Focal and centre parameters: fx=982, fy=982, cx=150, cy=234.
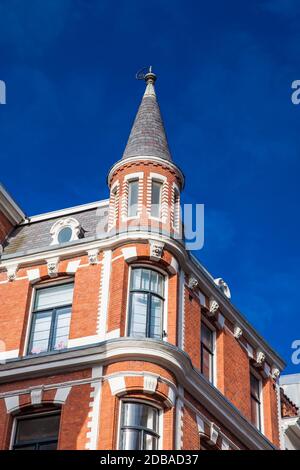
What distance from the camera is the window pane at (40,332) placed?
32719 millimetres

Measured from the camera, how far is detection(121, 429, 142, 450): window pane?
1127 inches

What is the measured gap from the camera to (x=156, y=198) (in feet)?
115

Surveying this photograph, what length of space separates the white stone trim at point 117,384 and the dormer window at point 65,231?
22.9 ft

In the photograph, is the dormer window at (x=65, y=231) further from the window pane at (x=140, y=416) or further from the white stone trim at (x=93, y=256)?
the window pane at (x=140, y=416)

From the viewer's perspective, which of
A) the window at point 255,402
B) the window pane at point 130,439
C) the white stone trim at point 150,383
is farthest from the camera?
the window at point 255,402

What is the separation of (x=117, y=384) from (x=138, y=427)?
4.82 feet

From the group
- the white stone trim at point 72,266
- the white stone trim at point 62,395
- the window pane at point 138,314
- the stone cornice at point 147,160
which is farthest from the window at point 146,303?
the stone cornice at point 147,160

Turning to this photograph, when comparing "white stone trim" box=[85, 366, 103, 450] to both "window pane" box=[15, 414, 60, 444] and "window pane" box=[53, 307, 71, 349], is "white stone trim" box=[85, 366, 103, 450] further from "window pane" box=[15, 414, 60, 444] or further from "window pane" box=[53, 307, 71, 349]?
"window pane" box=[53, 307, 71, 349]

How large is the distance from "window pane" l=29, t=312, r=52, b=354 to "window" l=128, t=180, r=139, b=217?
454 cm

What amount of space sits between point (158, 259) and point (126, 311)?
2240 millimetres

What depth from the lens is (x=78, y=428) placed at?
29.4 meters
